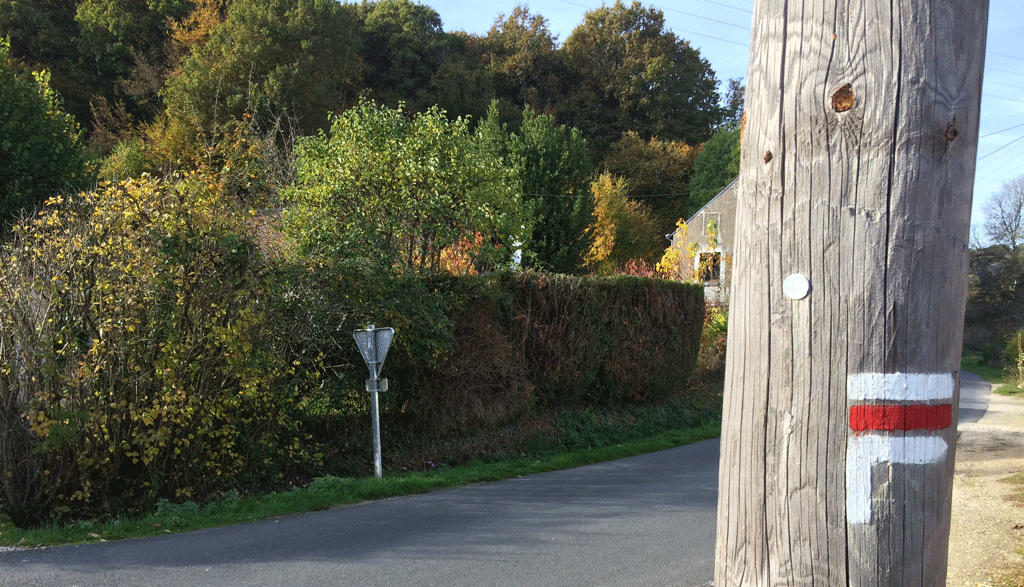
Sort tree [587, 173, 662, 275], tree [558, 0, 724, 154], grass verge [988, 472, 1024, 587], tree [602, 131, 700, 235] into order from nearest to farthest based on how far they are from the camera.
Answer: grass verge [988, 472, 1024, 587]
tree [587, 173, 662, 275]
tree [602, 131, 700, 235]
tree [558, 0, 724, 154]

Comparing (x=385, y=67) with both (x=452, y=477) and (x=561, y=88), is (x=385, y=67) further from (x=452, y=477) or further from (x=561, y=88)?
(x=452, y=477)

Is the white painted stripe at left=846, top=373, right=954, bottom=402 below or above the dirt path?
above

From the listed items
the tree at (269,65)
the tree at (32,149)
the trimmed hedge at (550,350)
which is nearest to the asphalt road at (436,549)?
the trimmed hedge at (550,350)

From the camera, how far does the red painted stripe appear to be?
1604 mm

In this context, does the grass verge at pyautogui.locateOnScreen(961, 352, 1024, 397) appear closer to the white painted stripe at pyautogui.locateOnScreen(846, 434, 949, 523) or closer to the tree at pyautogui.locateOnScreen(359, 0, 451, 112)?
the white painted stripe at pyautogui.locateOnScreen(846, 434, 949, 523)

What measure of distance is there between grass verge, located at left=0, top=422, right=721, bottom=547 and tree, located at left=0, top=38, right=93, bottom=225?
8766mm

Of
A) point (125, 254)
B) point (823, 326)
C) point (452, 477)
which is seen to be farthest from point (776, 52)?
point (452, 477)

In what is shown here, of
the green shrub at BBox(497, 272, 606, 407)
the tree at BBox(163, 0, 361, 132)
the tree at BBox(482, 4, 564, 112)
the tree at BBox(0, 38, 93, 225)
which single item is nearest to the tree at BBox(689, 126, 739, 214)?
the tree at BBox(482, 4, 564, 112)

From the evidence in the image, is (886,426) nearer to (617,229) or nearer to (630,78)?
(617,229)

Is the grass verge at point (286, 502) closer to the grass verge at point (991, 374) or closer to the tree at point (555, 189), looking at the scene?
the tree at point (555, 189)

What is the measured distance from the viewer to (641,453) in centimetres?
1464

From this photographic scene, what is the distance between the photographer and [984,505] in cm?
881

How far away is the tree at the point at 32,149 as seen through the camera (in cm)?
1490

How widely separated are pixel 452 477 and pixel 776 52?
1015 cm
